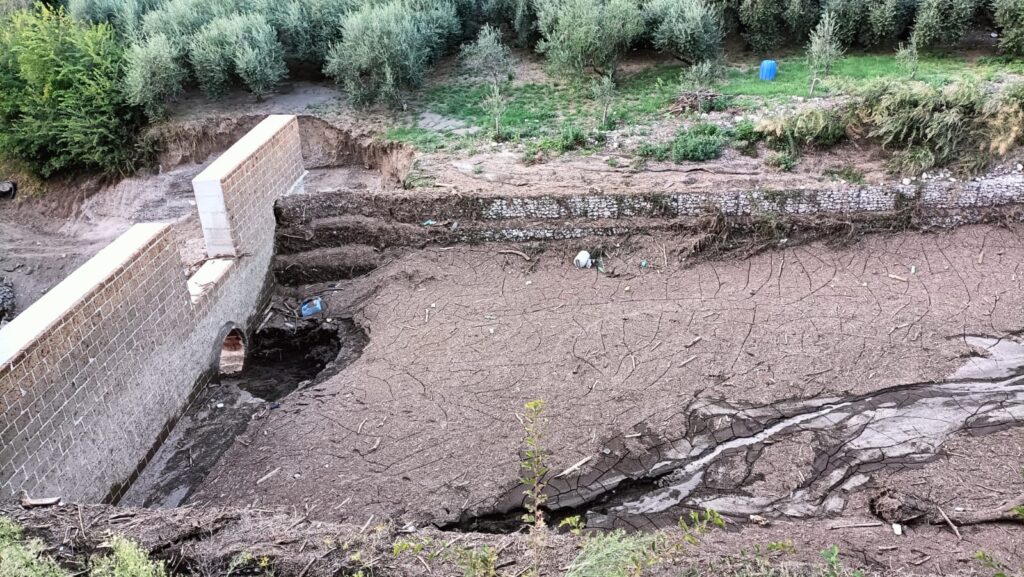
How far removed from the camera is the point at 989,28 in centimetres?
1535

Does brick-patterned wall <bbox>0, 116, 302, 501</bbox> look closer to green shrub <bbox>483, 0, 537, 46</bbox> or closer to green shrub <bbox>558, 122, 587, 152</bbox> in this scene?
green shrub <bbox>558, 122, 587, 152</bbox>

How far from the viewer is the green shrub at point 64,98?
1502cm

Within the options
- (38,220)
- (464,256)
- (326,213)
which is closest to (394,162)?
(326,213)

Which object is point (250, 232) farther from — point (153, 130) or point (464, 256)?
point (153, 130)

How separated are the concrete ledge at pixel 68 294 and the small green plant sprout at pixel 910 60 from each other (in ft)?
43.4

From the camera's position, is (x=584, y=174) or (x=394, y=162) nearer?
(x=584, y=174)

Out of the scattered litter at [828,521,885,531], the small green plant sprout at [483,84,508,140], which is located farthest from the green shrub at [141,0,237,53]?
the scattered litter at [828,521,885,531]

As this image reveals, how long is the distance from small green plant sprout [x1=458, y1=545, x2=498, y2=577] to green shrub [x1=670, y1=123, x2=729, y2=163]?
8.60m

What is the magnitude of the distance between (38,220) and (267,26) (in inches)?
265

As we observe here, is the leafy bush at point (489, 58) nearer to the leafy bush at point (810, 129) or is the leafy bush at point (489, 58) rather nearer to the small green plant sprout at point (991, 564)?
the leafy bush at point (810, 129)

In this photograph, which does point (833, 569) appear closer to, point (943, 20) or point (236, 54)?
point (943, 20)

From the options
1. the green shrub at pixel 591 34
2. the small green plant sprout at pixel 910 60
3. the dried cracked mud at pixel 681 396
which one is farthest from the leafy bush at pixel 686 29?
the dried cracked mud at pixel 681 396

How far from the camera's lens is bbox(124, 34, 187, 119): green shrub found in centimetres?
1488

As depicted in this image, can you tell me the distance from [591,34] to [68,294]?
1106 centimetres
